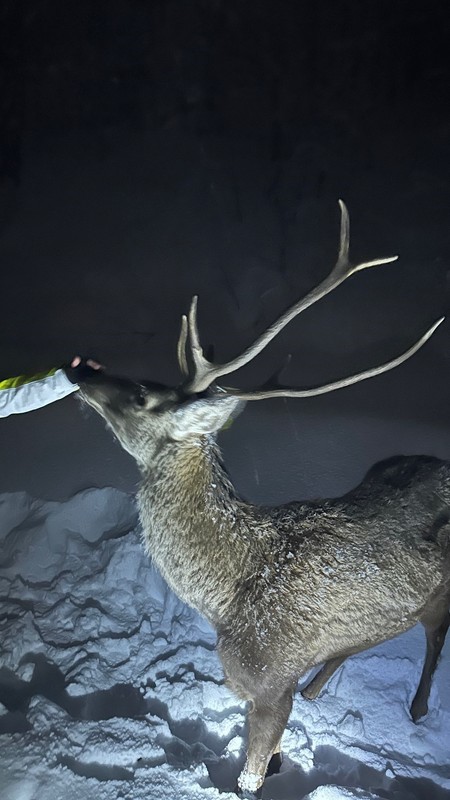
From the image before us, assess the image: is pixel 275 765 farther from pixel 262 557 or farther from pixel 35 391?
pixel 35 391

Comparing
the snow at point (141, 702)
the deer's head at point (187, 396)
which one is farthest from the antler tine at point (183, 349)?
the snow at point (141, 702)

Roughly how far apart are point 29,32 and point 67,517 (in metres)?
1.51

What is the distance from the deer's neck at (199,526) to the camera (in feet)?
4.65

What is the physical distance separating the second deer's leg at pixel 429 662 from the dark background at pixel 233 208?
538 mm

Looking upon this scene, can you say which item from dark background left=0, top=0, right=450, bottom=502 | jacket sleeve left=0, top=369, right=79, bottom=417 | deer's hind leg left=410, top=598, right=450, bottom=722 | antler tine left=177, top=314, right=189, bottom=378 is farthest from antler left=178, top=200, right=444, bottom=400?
deer's hind leg left=410, top=598, right=450, bottom=722

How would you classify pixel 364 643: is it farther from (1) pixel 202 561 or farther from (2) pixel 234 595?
(1) pixel 202 561

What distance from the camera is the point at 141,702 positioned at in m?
1.64

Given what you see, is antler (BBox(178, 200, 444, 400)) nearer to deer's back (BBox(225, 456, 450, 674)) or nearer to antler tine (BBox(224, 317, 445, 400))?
antler tine (BBox(224, 317, 445, 400))

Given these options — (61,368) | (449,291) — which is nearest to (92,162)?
(61,368)

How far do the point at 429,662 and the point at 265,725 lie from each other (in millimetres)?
639

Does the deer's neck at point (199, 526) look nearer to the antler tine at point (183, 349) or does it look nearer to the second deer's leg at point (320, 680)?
the antler tine at point (183, 349)

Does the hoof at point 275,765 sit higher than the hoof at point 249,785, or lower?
lower

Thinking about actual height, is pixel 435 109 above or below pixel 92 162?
below

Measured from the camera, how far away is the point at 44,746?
145 centimetres
